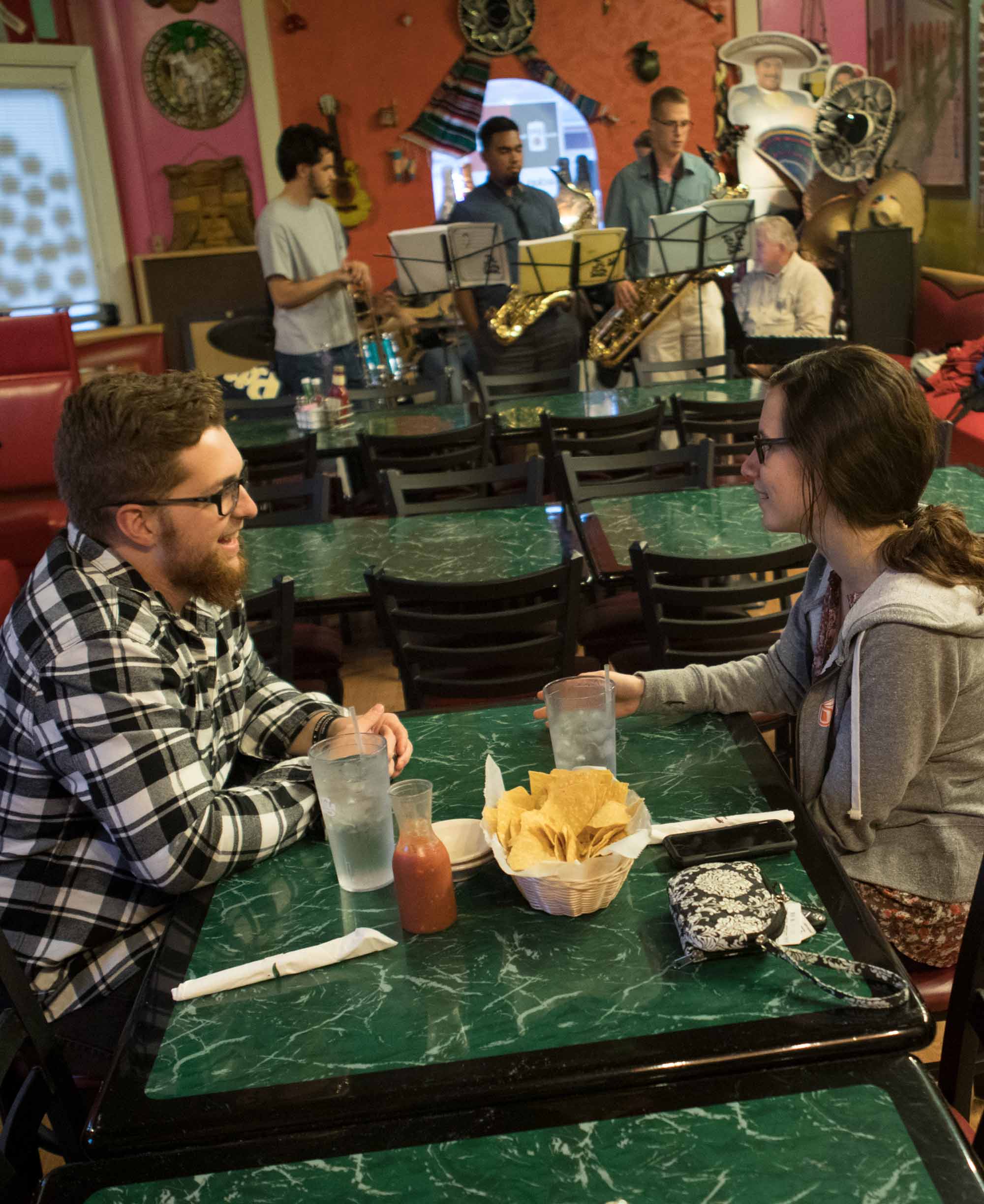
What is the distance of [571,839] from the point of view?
1.35 meters

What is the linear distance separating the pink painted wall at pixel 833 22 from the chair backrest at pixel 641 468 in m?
7.11

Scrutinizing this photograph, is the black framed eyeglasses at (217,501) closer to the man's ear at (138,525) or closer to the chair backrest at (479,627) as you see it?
the man's ear at (138,525)

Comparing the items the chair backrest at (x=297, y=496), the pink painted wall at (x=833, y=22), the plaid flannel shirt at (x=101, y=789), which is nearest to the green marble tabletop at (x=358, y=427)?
the chair backrest at (x=297, y=496)

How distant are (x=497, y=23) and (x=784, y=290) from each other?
399 cm

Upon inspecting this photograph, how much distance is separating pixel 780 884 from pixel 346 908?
1.77 ft

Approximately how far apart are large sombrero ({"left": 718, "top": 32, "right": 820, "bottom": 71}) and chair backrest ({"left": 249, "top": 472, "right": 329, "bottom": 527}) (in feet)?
22.9

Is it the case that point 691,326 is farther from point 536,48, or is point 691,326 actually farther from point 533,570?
point 533,570

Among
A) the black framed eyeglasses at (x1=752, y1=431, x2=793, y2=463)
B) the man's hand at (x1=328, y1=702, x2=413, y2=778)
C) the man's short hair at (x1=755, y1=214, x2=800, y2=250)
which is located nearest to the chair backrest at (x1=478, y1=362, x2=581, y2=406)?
the man's short hair at (x1=755, y1=214, x2=800, y2=250)

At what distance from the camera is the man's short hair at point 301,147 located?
5516 millimetres

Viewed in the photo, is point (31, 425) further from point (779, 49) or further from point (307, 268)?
point (779, 49)

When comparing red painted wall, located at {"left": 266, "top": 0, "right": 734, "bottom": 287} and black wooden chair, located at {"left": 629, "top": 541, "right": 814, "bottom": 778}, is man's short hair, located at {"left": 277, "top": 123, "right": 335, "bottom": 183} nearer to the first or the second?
black wooden chair, located at {"left": 629, "top": 541, "right": 814, "bottom": 778}

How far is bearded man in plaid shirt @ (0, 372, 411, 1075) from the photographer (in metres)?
1.52

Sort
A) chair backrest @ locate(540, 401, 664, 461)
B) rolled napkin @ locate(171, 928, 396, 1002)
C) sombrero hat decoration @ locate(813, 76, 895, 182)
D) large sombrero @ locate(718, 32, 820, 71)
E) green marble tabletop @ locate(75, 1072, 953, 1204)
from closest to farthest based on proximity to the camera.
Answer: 1. green marble tabletop @ locate(75, 1072, 953, 1204)
2. rolled napkin @ locate(171, 928, 396, 1002)
3. chair backrest @ locate(540, 401, 664, 461)
4. sombrero hat decoration @ locate(813, 76, 895, 182)
5. large sombrero @ locate(718, 32, 820, 71)

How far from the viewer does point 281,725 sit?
2.01m
